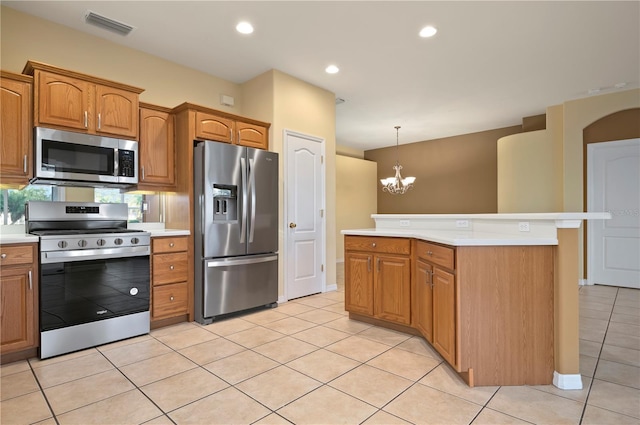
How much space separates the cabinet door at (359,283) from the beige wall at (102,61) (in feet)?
8.68

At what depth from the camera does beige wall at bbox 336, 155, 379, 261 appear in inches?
312

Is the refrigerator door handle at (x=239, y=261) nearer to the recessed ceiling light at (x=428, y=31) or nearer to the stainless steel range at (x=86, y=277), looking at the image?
the stainless steel range at (x=86, y=277)

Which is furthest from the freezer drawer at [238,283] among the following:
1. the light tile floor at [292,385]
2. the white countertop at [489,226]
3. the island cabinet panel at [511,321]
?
the island cabinet panel at [511,321]

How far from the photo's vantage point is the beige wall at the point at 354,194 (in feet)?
26.0

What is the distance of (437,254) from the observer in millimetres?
2445

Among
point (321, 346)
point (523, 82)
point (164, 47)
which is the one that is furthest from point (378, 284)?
point (523, 82)

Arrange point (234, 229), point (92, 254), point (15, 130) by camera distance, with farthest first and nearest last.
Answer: point (234, 229), point (92, 254), point (15, 130)

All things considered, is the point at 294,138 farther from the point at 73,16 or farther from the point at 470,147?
the point at 470,147

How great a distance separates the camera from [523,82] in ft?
15.3

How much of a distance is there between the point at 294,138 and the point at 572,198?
4362 mm

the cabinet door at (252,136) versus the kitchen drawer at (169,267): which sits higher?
the cabinet door at (252,136)

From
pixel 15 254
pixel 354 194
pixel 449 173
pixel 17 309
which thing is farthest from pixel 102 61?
pixel 449 173

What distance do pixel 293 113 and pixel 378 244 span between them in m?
2.16

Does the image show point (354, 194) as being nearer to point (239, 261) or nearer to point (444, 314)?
point (239, 261)
